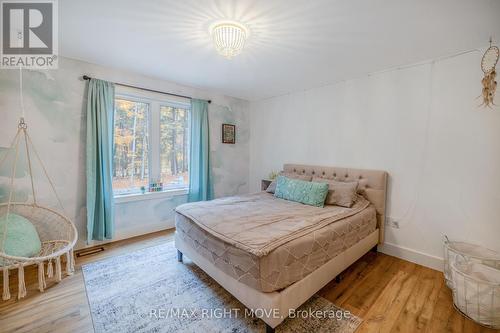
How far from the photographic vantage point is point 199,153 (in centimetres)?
376

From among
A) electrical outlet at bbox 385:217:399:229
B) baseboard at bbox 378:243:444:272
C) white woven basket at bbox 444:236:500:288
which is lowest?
baseboard at bbox 378:243:444:272

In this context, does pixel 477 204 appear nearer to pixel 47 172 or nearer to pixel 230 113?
pixel 230 113

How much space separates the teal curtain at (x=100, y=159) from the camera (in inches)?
107

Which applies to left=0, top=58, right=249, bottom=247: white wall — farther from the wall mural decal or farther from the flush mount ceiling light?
the wall mural decal

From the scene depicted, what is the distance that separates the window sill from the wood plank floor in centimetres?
89

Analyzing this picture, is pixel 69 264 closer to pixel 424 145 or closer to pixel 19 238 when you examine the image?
pixel 19 238

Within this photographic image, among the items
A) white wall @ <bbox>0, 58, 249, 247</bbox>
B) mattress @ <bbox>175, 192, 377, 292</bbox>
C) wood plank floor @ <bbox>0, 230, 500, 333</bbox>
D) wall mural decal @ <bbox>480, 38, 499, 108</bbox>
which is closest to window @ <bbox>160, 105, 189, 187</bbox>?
white wall @ <bbox>0, 58, 249, 247</bbox>

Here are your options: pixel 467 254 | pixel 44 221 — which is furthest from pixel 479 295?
pixel 44 221

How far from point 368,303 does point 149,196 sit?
306cm

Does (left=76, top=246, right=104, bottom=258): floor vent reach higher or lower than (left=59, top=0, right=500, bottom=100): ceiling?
lower

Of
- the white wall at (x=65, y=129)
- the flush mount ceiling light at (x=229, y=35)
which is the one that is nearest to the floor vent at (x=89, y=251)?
the white wall at (x=65, y=129)

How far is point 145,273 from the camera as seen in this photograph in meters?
2.30

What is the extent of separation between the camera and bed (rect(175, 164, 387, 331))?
149 cm
